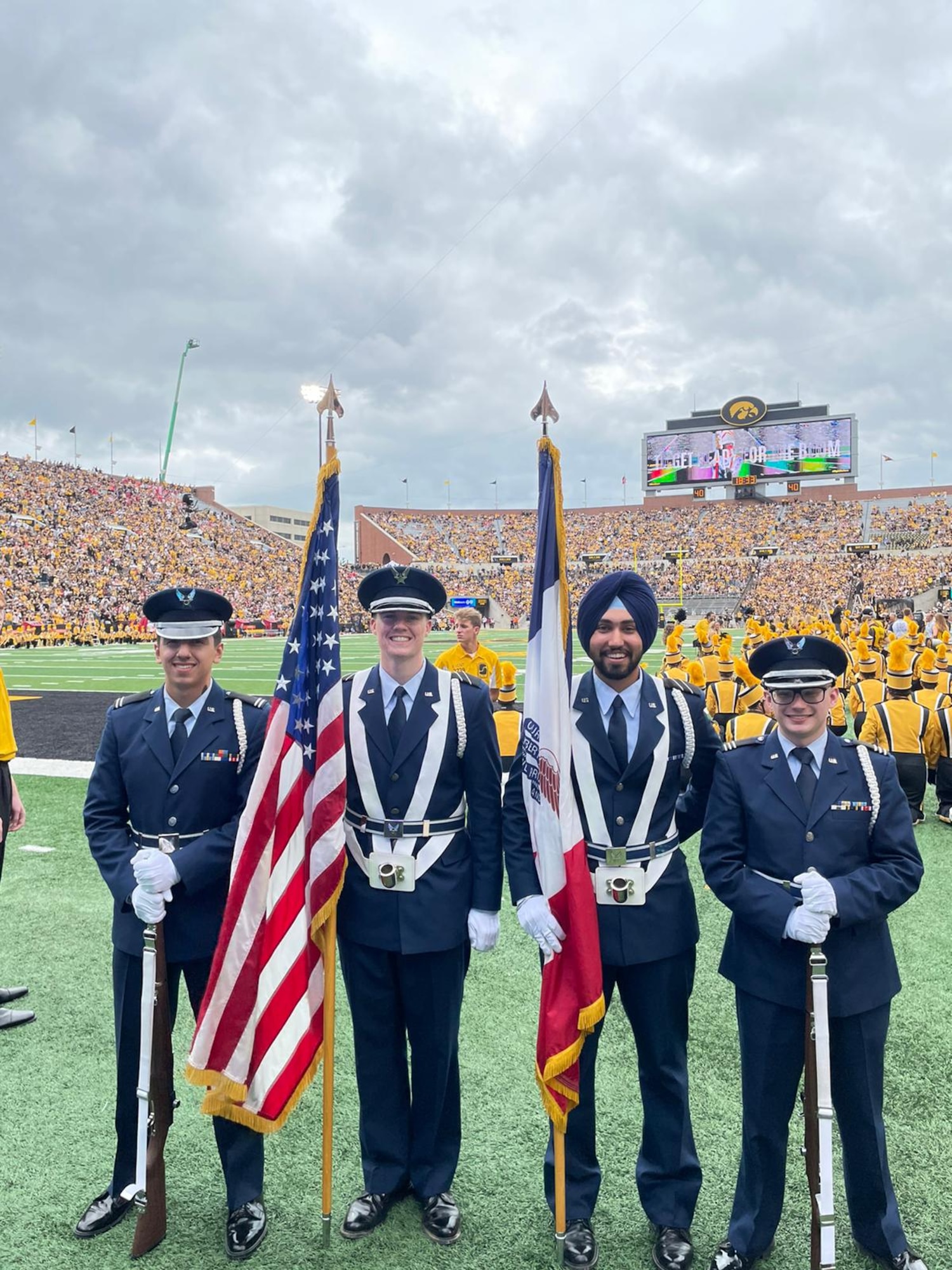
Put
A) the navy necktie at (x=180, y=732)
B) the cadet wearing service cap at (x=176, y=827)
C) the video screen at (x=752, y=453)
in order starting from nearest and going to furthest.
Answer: the cadet wearing service cap at (x=176, y=827)
the navy necktie at (x=180, y=732)
the video screen at (x=752, y=453)

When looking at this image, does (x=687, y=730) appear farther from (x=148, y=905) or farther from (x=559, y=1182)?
(x=148, y=905)

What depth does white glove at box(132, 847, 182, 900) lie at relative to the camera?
276 centimetres

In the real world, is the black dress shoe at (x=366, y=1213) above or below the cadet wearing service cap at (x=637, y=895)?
below

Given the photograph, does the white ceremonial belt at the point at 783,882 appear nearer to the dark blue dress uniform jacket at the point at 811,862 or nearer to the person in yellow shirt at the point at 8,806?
the dark blue dress uniform jacket at the point at 811,862

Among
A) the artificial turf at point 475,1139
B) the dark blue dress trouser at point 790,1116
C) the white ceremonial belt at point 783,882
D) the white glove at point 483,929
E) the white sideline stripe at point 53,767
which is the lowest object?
the artificial turf at point 475,1139

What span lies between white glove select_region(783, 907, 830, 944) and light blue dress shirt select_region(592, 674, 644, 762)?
0.72 metres

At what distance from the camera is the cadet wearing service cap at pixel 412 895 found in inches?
116

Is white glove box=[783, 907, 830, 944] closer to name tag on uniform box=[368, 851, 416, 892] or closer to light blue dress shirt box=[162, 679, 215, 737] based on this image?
name tag on uniform box=[368, 851, 416, 892]

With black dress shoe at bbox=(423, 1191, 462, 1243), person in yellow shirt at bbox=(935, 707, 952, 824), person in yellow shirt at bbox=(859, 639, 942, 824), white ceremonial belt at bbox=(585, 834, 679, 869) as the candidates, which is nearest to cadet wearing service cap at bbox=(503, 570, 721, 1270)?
white ceremonial belt at bbox=(585, 834, 679, 869)

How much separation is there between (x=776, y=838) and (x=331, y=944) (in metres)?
1.58

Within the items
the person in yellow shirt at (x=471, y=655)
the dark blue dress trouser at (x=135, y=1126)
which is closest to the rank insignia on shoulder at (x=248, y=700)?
the dark blue dress trouser at (x=135, y=1126)

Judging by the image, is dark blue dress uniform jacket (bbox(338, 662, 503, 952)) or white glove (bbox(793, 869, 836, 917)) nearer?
white glove (bbox(793, 869, 836, 917))

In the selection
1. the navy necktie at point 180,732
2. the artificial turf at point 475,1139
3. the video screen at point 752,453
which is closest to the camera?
the artificial turf at point 475,1139

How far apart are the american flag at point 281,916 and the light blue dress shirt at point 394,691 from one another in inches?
7.2
